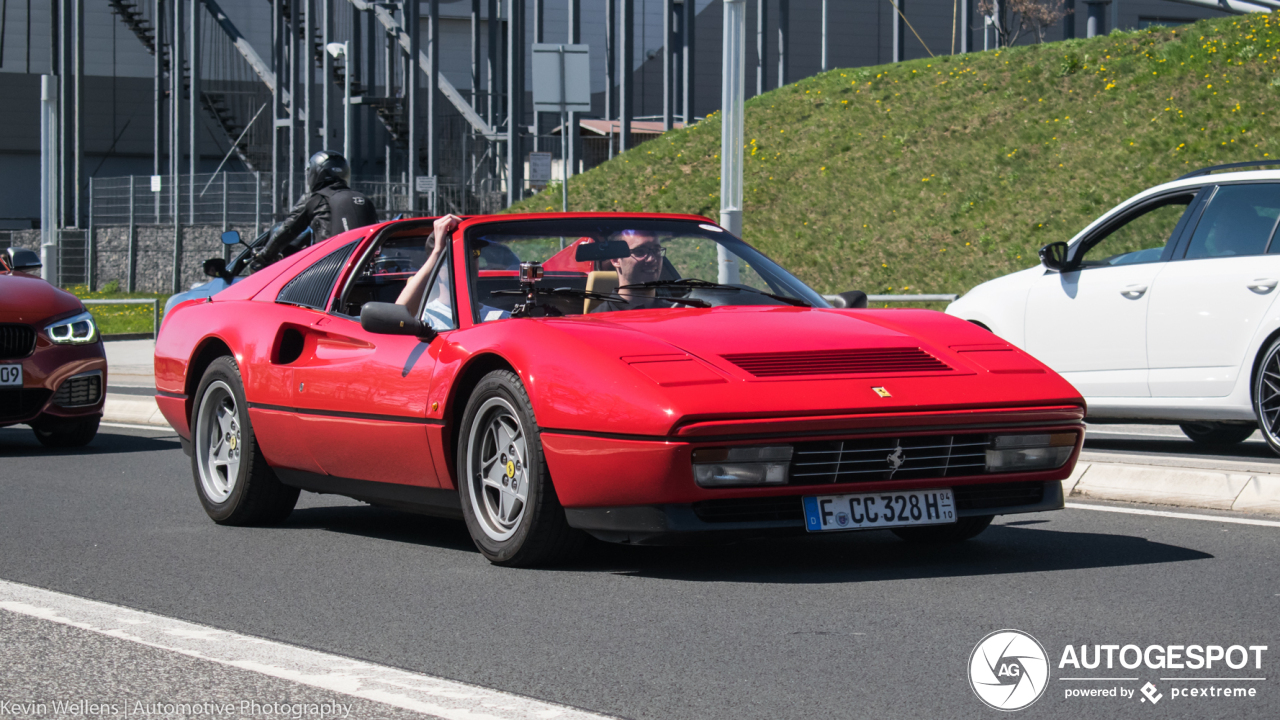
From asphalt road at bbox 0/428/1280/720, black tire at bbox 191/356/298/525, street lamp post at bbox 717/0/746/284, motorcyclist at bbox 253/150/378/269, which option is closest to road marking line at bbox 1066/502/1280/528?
asphalt road at bbox 0/428/1280/720

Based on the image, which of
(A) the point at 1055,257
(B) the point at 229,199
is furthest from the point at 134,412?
(B) the point at 229,199

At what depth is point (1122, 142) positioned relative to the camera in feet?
83.9

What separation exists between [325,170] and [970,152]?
60.1 ft

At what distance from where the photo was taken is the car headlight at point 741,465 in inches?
202

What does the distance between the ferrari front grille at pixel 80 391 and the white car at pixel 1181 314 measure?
6230 mm

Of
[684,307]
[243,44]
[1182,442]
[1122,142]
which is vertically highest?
[243,44]

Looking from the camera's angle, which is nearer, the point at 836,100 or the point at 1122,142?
the point at 1122,142

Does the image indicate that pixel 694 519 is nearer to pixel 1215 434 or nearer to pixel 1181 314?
pixel 1181 314

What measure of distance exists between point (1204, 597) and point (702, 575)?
1644 mm

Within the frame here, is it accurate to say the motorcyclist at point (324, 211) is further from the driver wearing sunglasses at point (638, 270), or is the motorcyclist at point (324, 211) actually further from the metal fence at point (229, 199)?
the metal fence at point (229, 199)

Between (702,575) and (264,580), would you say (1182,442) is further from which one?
(264,580)

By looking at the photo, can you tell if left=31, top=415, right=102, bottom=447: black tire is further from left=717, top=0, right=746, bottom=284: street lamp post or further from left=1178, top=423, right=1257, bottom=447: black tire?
left=1178, top=423, right=1257, bottom=447: black tire

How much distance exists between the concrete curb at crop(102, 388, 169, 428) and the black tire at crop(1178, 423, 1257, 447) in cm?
802

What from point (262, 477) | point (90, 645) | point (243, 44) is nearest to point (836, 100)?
point (243, 44)
